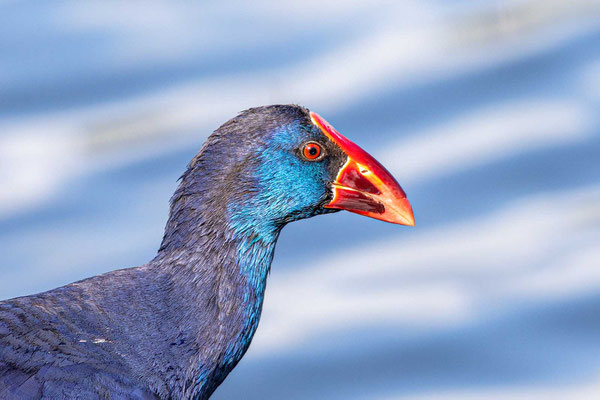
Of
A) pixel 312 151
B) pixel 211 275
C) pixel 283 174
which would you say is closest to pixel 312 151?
pixel 312 151

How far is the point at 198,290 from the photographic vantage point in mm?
4496

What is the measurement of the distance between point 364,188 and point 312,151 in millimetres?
232

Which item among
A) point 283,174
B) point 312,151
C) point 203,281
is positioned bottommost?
point 203,281

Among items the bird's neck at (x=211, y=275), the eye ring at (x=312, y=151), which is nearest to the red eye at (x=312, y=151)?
the eye ring at (x=312, y=151)

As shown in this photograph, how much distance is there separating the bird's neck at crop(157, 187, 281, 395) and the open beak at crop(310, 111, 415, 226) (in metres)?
0.33

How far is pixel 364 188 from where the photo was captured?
185 inches

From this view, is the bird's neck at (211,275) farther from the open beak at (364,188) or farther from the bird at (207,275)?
the open beak at (364,188)

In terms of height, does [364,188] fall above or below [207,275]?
above

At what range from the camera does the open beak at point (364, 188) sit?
469 cm

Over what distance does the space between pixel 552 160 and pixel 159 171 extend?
2074 millimetres

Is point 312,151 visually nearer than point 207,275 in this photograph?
No

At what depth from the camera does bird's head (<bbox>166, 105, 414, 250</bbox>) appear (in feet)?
14.7

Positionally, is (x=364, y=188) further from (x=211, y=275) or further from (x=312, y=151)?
(x=211, y=275)

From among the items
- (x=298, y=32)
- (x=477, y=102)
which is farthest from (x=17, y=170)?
(x=477, y=102)
